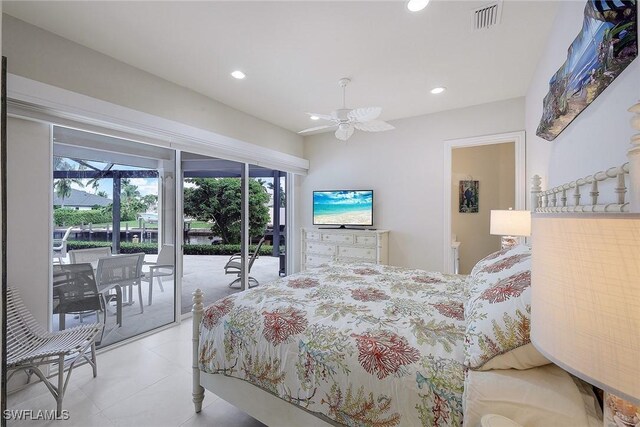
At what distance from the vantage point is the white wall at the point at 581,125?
3.40 feet

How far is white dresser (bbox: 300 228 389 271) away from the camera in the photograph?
412 centimetres

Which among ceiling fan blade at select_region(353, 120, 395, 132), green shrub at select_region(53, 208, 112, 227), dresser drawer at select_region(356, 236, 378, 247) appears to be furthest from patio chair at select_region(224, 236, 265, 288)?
ceiling fan blade at select_region(353, 120, 395, 132)

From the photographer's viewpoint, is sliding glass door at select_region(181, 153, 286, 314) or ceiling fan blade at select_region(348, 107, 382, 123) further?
sliding glass door at select_region(181, 153, 286, 314)

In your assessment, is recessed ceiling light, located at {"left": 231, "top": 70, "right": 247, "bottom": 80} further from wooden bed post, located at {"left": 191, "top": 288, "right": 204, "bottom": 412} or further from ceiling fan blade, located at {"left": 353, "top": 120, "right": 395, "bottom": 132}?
wooden bed post, located at {"left": 191, "top": 288, "right": 204, "bottom": 412}

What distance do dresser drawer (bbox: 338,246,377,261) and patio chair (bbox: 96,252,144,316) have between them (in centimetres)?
269

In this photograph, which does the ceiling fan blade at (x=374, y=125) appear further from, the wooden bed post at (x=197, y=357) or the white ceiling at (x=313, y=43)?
the wooden bed post at (x=197, y=357)

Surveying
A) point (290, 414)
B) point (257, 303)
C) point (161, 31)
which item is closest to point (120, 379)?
point (257, 303)

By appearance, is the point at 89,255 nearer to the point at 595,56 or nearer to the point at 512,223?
the point at 595,56

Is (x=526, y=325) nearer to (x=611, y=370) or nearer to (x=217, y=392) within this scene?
(x=611, y=370)

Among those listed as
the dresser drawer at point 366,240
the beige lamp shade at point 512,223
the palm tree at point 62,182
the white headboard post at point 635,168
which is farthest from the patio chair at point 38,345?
the beige lamp shade at point 512,223

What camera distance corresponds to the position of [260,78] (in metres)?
2.95

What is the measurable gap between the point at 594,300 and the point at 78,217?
11.2ft

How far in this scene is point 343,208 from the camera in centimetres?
463

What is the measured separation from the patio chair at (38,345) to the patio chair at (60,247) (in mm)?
385
